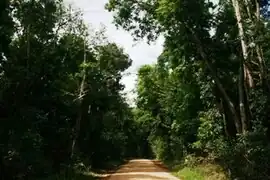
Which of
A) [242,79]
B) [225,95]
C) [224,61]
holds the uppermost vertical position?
[224,61]

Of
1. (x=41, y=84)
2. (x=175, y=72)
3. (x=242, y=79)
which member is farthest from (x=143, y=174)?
(x=242, y=79)

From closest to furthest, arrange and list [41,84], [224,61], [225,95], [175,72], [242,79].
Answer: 1. [242,79]
2. [225,95]
3. [224,61]
4. [41,84]
5. [175,72]

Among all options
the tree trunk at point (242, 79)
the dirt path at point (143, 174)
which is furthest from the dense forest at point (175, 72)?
the dirt path at point (143, 174)

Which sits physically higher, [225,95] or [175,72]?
[175,72]

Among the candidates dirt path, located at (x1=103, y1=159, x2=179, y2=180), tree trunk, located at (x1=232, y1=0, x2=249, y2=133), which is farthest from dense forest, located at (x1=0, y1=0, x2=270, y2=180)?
dirt path, located at (x1=103, y1=159, x2=179, y2=180)

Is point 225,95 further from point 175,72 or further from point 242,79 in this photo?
point 175,72

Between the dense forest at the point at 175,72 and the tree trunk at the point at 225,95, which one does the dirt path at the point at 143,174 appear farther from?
the tree trunk at the point at 225,95

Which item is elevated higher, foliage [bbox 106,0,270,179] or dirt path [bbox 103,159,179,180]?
foliage [bbox 106,0,270,179]

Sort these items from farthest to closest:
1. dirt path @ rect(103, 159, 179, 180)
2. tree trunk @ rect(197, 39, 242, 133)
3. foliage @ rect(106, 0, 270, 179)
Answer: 1. dirt path @ rect(103, 159, 179, 180)
2. tree trunk @ rect(197, 39, 242, 133)
3. foliage @ rect(106, 0, 270, 179)

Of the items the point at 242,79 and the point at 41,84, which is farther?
the point at 41,84

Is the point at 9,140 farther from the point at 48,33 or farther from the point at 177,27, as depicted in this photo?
the point at 177,27

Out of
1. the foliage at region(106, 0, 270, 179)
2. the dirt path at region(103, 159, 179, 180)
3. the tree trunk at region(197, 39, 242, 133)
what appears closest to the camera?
the foliage at region(106, 0, 270, 179)

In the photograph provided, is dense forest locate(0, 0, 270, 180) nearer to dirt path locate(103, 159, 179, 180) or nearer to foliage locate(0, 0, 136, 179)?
foliage locate(0, 0, 136, 179)

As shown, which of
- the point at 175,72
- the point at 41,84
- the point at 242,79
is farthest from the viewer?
the point at 175,72
